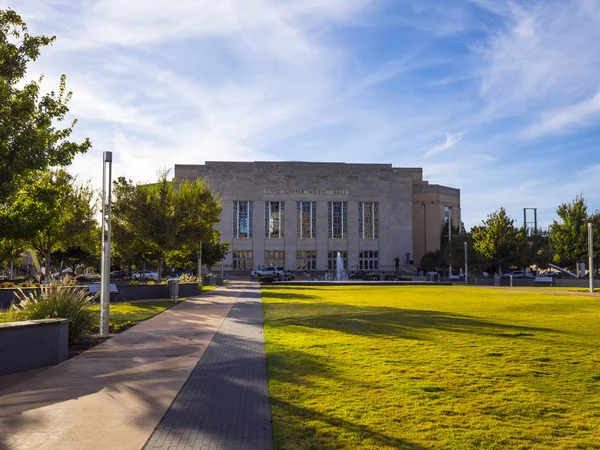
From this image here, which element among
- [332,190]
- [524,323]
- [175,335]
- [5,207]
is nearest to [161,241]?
[5,207]

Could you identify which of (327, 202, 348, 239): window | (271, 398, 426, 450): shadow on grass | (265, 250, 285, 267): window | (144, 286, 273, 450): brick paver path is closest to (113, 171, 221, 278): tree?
(144, 286, 273, 450): brick paver path

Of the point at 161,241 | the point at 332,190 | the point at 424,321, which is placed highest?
the point at 332,190

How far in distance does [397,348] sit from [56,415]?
23.3 feet

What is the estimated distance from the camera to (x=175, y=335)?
1349 centimetres

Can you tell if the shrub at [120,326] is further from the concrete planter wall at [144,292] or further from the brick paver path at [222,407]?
the concrete planter wall at [144,292]

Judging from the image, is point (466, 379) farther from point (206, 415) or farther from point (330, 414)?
point (206, 415)

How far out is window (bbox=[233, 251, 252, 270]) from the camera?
9138 centimetres

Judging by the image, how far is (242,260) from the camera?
91812 millimetres

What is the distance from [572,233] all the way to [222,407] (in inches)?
2112

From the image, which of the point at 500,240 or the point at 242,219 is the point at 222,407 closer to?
the point at 500,240

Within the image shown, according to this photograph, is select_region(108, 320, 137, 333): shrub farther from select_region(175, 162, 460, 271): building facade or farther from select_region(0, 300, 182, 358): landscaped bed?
select_region(175, 162, 460, 271): building facade

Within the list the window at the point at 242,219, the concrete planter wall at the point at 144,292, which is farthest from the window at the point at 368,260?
the concrete planter wall at the point at 144,292

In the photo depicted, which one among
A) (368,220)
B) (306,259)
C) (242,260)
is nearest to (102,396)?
(242,260)

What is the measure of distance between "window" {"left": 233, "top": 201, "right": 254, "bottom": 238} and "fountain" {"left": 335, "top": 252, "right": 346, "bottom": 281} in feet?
54.2
